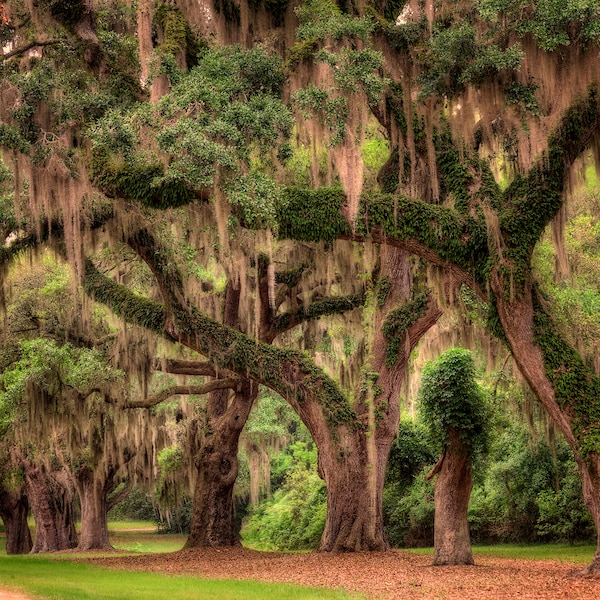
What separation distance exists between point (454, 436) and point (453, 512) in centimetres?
123

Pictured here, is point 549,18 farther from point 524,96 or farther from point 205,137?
point 205,137

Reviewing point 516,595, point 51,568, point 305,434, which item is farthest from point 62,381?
point 305,434

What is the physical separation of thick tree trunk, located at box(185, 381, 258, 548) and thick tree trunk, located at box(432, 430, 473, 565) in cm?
664

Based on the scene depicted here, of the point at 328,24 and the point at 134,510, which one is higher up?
the point at 328,24

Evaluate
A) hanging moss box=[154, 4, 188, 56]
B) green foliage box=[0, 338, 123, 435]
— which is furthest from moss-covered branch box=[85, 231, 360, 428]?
hanging moss box=[154, 4, 188, 56]

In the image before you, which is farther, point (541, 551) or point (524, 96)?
point (541, 551)

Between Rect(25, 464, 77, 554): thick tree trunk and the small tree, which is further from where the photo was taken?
Rect(25, 464, 77, 554): thick tree trunk

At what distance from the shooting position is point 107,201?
53.3 ft

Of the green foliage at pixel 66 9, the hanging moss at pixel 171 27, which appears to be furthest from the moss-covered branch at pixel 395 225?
the green foliage at pixel 66 9

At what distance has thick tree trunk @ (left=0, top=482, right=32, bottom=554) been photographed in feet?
92.2

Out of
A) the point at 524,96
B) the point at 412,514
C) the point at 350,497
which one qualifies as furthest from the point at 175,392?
the point at 524,96

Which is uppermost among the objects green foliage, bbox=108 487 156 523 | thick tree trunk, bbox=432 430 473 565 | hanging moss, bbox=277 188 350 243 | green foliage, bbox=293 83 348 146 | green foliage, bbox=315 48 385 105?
green foliage, bbox=315 48 385 105

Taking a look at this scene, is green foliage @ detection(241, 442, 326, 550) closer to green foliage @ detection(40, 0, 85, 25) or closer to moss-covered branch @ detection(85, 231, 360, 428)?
moss-covered branch @ detection(85, 231, 360, 428)

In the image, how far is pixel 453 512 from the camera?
14109 millimetres
